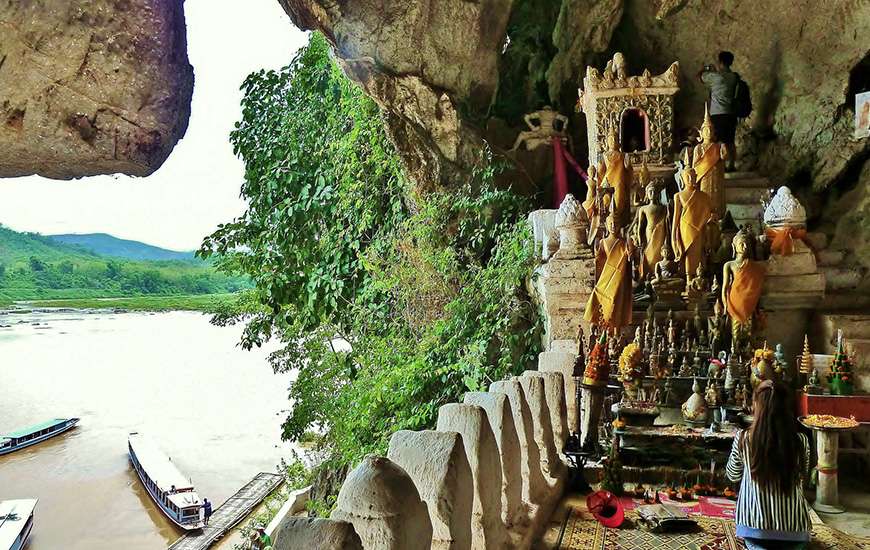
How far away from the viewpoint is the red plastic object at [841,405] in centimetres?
599

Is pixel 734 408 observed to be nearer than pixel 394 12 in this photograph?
Yes

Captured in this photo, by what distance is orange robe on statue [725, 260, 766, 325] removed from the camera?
6.87 meters

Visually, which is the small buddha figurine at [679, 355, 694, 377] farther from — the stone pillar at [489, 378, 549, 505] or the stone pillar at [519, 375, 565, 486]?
the stone pillar at [489, 378, 549, 505]

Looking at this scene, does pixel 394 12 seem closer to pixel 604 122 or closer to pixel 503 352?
pixel 604 122

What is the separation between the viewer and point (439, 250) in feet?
32.6

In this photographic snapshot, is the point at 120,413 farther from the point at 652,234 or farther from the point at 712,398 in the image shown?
the point at 712,398

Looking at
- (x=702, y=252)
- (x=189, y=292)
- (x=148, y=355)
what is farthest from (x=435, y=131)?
(x=148, y=355)

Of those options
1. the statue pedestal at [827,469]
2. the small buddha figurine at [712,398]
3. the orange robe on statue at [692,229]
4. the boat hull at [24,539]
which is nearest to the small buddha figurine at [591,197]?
the orange robe on statue at [692,229]

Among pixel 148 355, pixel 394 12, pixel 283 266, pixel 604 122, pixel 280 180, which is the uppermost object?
pixel 394 12

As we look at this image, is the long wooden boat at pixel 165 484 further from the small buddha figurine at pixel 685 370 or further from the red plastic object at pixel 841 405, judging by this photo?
the red plastic object at pixel 841 405

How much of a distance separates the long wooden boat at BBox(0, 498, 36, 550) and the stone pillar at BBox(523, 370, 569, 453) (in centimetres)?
1112

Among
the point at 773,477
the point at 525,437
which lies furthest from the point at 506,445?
the point at 773,477

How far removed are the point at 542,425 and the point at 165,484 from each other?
12.0m

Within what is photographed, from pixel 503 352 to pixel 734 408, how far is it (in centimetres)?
316
